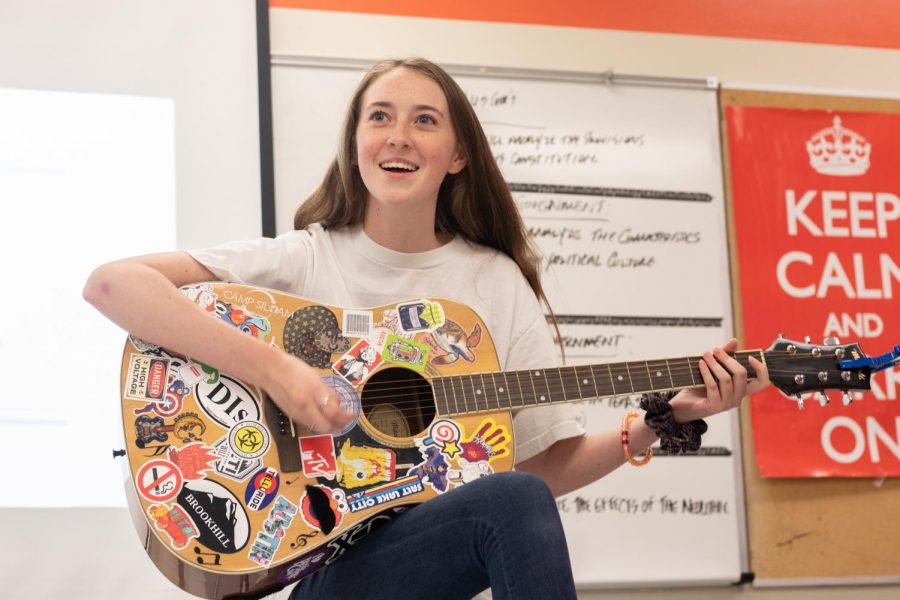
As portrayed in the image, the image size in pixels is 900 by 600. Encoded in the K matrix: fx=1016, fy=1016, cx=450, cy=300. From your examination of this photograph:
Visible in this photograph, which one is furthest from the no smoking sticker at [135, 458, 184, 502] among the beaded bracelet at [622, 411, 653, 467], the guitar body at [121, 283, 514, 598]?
the beaded bracelet at [622, 411, 653, 467]

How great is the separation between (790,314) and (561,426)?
4.17 ft

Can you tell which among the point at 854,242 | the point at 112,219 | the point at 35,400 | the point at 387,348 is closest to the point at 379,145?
the point at 387,348

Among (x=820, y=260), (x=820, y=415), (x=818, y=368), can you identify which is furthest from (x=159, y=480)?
(x=820, y=260)

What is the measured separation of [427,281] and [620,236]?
1.07m

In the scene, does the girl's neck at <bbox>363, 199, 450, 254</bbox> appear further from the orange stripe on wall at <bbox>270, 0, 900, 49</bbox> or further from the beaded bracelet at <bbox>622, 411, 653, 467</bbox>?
the orange stripe on wall at <bbox>270, 0, 900, 49</bbox>

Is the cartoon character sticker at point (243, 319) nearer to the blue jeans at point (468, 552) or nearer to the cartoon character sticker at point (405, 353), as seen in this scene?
the cartoon character sticker at point (405, 353)

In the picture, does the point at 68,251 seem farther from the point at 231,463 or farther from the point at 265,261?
the point at 231,463

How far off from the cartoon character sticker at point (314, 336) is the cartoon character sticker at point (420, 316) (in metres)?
0.10

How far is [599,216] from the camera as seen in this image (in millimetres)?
2680

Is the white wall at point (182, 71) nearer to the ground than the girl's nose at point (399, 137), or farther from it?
farther from it

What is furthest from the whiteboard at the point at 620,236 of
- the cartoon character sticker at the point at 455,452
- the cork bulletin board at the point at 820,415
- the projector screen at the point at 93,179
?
the cartoon character sticker at the point at 455,452

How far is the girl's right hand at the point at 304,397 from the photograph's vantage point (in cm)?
141

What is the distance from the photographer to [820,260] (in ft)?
9.06

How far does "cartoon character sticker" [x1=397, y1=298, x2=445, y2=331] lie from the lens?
158 cm
